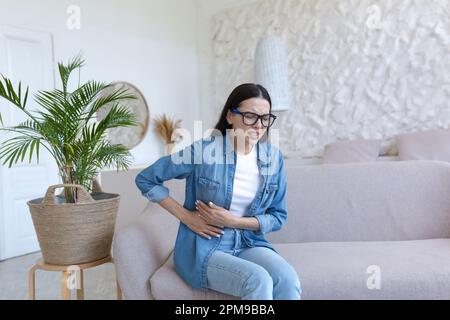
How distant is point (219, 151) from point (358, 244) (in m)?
0.89

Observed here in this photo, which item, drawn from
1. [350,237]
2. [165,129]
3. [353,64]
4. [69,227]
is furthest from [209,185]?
[165,129]

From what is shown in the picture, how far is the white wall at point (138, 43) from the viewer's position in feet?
12.6

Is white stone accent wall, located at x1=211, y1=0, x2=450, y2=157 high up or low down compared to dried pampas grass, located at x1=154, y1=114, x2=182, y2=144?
up

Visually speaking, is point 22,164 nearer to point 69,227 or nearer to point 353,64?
point 69,227

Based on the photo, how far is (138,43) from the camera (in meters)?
4.81

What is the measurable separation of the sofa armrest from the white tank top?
0.40 m

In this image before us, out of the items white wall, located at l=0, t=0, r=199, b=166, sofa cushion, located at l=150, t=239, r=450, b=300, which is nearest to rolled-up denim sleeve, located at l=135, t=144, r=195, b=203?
sofa cushion, located at l=150, t=239, r=450, b=300

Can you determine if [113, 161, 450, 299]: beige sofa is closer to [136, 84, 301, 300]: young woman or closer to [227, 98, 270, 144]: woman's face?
[136, 84, 301, 300]: young woman

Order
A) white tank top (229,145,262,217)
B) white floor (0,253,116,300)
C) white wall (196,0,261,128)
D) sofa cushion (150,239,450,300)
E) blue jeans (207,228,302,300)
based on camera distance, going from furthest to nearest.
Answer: white wall (196,0,261,128)
white floor (0,253,116,300)
white tank top (229,145,262,217)
sofa cushion (150,239,450,300)
blue jeans (207,228,302,300)

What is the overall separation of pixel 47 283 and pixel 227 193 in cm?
195

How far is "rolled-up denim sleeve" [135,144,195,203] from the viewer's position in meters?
1.52

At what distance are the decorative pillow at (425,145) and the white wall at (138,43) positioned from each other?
9.90ft
